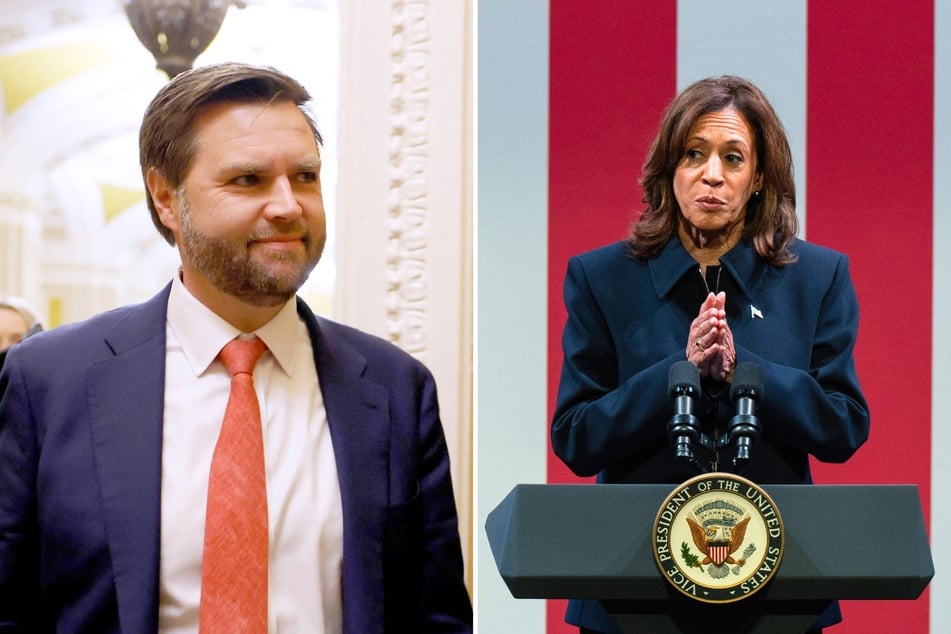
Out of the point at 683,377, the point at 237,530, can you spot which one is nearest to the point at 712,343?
the point at 683,377

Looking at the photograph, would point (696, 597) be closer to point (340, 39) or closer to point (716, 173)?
point (716, 173)

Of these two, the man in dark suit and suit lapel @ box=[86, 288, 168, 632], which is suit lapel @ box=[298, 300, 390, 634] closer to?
the man in dark suit

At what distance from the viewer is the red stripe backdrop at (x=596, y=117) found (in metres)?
3.28

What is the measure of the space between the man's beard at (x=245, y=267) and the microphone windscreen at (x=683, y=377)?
79cm

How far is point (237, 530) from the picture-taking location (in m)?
2.00

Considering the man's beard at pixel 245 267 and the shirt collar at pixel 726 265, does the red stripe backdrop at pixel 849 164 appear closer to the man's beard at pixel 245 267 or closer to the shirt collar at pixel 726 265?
the shirt collar at pixel 726 265

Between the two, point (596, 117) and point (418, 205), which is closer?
point (596, 117)

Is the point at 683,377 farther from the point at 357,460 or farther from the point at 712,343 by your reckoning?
the point at 357,460

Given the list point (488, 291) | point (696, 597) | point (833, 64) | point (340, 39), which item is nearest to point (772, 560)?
point (696, 597)

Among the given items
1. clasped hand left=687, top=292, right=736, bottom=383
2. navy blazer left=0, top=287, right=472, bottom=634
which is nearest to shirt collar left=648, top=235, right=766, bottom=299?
clasped hand left=687, top=292, right=736, bottom=383

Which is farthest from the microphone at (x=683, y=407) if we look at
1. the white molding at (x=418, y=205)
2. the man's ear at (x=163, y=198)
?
the white molding at (x=418, y=205)

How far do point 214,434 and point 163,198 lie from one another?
0.47 metres

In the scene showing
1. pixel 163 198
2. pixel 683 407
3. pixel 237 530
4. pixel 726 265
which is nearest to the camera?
pixel 237 530

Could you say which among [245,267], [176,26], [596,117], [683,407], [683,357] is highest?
[176,26]
